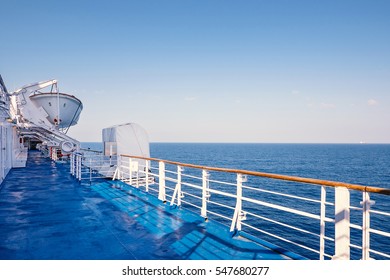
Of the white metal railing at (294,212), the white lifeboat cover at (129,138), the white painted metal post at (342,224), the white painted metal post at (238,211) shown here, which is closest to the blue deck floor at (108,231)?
the white painted metal post at (238,211)

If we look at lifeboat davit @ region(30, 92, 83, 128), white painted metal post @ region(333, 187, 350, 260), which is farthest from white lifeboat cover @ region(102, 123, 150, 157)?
lifeboat davit @ region(30, 92, 83, 128)

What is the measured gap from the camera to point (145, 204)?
661 centimetres

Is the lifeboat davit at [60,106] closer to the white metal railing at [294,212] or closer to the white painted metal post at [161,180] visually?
the white metal railing at [294,212]

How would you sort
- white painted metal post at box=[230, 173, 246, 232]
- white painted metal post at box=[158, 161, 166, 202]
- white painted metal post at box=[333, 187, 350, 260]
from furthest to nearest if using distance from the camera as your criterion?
1. white painted metal post at box=[158, 161, 166, 202]
2. white painted metal post at box=[230, 173, 246, 232]
3. white painted metal post at box=[333, 187, 350, 260]

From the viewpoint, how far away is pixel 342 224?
115 inches

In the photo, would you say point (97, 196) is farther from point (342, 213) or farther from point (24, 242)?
point (342, 213)

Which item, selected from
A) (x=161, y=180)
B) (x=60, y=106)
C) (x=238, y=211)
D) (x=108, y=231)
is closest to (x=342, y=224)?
(x=238, y=211)

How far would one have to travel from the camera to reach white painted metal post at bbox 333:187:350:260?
9.55 feet

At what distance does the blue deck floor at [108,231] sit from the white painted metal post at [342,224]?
0.77m

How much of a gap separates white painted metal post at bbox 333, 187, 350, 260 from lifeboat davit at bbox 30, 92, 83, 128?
22170 millimetres

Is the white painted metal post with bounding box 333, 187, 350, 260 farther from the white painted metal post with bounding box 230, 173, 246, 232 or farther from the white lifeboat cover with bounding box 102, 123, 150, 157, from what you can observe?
the white lifeboat cover with bounding box 102, 123, 150, 157

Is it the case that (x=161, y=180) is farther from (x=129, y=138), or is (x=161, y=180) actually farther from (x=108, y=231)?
(x=129, y=138)

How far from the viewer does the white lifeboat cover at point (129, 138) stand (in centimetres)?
1280
